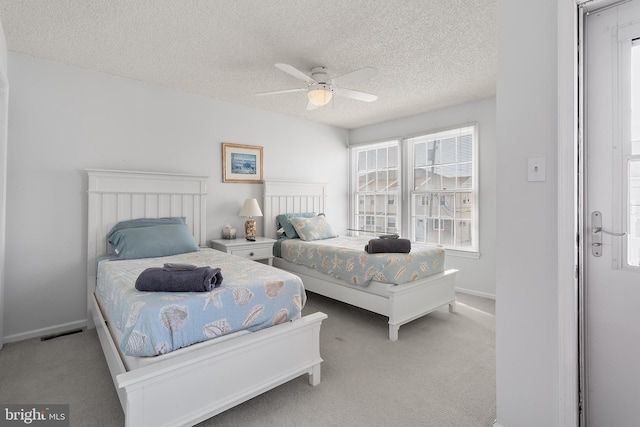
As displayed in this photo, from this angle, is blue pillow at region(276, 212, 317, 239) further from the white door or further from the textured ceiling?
the white door

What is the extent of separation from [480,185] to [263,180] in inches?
113

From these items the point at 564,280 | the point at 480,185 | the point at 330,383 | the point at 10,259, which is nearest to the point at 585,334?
the point at 564,280

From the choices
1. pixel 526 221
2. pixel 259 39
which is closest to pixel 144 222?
pixel 259 39

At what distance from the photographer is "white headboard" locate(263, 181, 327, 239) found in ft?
15.0

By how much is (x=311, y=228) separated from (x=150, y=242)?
1955 mm

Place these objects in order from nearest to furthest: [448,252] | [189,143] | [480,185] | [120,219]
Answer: [120,219]
[189,143]
[480,185]
[448,252]

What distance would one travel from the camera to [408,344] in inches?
110

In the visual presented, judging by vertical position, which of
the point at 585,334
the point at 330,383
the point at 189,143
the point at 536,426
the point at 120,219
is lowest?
the point at 330,383

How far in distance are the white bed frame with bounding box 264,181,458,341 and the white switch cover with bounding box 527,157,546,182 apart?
65.4 inches

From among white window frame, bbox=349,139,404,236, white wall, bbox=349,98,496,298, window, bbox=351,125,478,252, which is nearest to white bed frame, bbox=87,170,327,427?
white wall, bbox=349,98,496,298

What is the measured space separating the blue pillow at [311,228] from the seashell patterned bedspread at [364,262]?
0.72 ft

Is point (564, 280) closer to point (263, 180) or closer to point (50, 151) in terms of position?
point (263, 180)

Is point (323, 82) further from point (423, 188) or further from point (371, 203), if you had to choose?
point (371, 203)

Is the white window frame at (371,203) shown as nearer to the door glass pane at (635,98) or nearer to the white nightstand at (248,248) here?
the white nightstand at (248,248)
